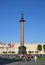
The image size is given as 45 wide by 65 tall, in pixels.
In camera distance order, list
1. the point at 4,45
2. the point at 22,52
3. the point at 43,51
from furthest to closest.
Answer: the point at 4,45
the point at 43,51
the point at 22,52

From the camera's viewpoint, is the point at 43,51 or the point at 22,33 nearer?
the point at 22,33

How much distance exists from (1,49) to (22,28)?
54.9 metres

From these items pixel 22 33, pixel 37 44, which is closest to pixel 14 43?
pixel 37 44

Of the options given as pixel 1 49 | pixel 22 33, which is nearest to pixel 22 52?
pixel 22 33

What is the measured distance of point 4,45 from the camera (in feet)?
439

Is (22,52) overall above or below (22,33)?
below

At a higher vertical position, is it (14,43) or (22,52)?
A: (14,43)

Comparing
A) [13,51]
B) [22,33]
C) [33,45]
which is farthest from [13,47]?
[22,33]

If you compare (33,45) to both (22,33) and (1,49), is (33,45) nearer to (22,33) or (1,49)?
(1,49)

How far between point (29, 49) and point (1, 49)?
15.6 meters

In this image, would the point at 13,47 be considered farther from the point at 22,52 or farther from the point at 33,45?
the point at 22,52

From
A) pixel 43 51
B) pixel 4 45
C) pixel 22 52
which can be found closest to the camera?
pixel 22 52

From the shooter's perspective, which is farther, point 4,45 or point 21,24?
point 4,45

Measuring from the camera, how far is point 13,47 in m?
130
